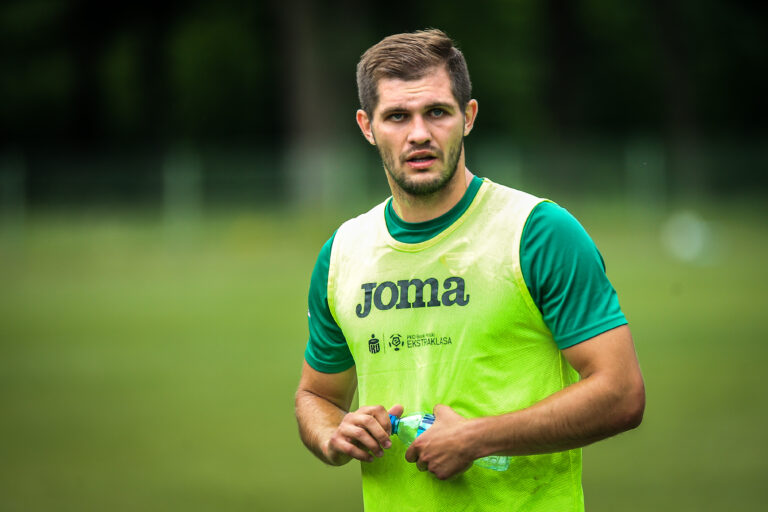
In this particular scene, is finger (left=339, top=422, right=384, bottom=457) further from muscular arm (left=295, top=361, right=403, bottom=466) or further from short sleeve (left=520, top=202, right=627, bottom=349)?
short sleeve (left=520, top=202, right=627, bottom=349)

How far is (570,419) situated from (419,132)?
0.99 meters

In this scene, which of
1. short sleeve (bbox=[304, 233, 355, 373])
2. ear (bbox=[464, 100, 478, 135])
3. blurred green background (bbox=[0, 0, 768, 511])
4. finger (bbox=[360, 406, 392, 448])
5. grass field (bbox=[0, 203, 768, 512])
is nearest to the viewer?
finger (bbox=[360, 406, 392, 448])

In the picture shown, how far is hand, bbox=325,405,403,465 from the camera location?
3.21 m

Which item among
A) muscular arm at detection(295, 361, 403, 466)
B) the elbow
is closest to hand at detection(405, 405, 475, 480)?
muscular arm at detection(295, 361, 403, 466)

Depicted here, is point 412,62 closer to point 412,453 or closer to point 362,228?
point 362,228

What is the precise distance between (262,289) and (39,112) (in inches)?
1076

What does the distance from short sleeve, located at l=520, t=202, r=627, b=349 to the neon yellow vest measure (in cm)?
6

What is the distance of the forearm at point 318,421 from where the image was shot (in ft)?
11.6

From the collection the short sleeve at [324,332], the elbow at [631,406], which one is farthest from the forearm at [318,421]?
the elbow at [631,406]

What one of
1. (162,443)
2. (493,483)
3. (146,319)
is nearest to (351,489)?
(162,443)

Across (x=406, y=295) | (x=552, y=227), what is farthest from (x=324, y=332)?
(x=552, y=227)

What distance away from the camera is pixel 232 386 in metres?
11.5

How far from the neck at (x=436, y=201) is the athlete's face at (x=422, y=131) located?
0.10ft

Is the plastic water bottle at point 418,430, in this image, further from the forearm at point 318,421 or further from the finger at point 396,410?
the forearm at point 318,421
